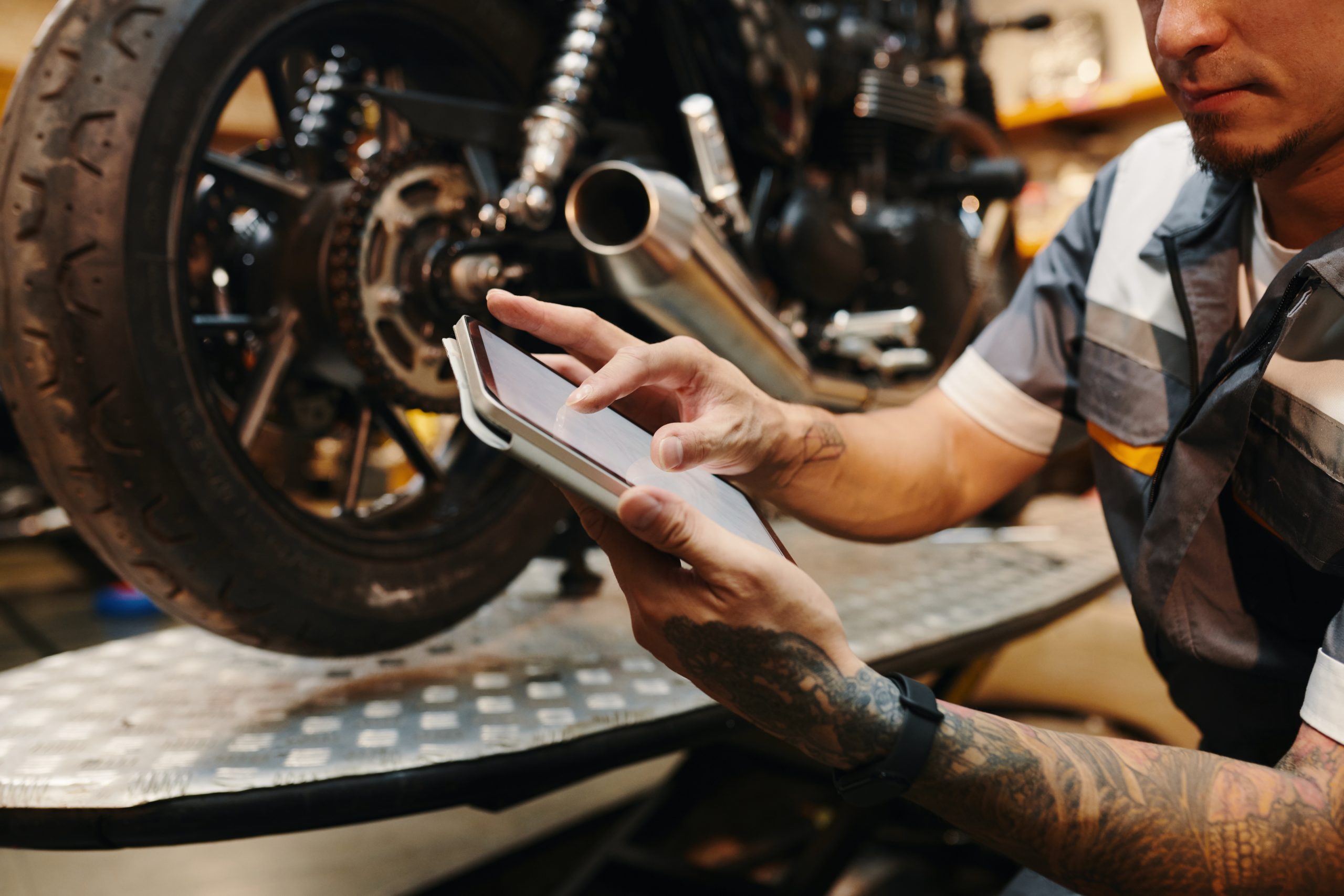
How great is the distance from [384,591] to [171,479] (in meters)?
0.19

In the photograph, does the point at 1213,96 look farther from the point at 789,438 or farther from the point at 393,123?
the point at 393,123

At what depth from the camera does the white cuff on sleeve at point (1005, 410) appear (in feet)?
2.56

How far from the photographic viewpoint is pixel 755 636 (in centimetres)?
42

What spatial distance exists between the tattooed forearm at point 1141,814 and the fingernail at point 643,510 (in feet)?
0.65

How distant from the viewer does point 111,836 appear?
564mm

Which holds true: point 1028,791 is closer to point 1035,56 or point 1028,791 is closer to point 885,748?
point 885,748

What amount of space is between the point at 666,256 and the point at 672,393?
262 millimetres

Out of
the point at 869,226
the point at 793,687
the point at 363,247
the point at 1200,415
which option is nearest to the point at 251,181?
the point at 363,247

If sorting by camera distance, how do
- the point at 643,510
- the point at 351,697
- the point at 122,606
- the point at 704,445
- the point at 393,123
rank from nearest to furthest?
the point at 643,510 → the point at 704,445 → the point at 351,697 → the point at 393,123 → the point at 122,606

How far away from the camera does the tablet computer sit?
1.25ft

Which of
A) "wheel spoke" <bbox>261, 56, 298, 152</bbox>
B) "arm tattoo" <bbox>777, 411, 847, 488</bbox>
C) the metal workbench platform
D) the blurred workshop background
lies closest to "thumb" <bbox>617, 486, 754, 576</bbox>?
"arm tattoo" <bbox>777, 411, 847, 488</bbox>

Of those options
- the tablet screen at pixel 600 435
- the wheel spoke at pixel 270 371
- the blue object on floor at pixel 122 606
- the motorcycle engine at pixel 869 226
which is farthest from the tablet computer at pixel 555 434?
the blue object on floor at pixel 122 606

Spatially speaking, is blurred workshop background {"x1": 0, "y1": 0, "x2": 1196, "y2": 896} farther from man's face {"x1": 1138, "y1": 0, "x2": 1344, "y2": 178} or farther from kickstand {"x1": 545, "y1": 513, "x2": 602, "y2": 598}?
man's face {"x1": 1138, "y1": 0, "x2": 1344, "y2": 178}

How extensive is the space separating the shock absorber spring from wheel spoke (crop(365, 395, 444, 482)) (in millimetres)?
221
